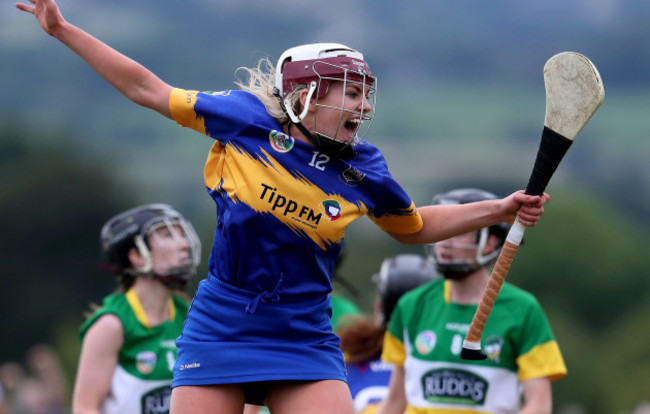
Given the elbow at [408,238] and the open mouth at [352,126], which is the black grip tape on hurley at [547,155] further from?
the open mouth at [352,126]

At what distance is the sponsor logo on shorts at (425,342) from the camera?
6.60 meters

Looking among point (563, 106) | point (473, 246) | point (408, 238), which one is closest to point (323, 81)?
point (408, 238)

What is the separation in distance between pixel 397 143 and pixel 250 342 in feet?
324

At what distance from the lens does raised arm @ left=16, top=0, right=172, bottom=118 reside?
14.9 feet

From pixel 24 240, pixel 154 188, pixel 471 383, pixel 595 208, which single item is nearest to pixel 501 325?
pixel 471 383

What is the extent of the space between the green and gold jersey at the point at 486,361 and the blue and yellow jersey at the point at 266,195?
6.24ft

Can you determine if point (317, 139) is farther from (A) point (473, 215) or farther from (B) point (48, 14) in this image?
(B) point (48, 14)

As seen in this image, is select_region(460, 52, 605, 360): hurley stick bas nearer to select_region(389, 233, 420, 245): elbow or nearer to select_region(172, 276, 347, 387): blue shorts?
select_region(389, 233, 420, 245): elbow

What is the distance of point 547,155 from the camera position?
4707 millimetres

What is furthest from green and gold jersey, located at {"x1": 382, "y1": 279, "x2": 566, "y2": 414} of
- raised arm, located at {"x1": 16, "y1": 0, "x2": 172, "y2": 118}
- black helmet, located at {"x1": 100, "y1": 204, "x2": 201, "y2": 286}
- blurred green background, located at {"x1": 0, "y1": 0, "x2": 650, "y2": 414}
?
blurred green background, located at {"x1": 0, "y1": 0, "x2": 650, "y2": 414}

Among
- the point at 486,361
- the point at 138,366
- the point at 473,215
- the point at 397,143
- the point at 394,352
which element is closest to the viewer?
the point at 473,215

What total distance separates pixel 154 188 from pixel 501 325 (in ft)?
252

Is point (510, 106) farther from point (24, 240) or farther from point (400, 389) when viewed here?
point (400, 389)

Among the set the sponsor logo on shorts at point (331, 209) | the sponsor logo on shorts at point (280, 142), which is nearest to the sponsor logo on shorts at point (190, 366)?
the sponsor logo on shorts at point (331, 209)
